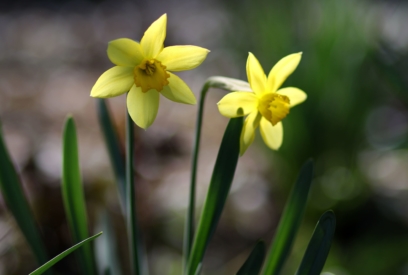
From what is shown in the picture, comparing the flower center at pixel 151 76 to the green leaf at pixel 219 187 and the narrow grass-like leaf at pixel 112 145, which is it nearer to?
the green leaf at pixel 219 187

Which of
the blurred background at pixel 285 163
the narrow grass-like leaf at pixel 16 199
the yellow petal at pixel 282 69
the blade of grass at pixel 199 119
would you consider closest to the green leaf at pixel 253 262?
the blade of grass at pixel 199 119

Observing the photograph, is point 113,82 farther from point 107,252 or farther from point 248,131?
point 107,252

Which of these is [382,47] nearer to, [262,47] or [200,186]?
[262,47]

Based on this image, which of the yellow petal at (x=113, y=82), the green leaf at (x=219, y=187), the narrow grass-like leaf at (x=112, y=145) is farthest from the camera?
the narrow grass-like leaf at (x=112, y=145)

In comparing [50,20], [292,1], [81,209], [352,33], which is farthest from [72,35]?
[81,209]

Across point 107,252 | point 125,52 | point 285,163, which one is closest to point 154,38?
point 125,52

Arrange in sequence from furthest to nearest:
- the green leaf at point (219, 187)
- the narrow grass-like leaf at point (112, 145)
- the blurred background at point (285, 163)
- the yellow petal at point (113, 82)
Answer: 1. the blurred background at point (285, 163)
2. the narrow grass-like leaf at point (112, 145)
3. the green leaf at point (219, 187)
4. the yellow petal at point (113, 82)

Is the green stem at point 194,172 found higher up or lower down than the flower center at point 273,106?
lower down

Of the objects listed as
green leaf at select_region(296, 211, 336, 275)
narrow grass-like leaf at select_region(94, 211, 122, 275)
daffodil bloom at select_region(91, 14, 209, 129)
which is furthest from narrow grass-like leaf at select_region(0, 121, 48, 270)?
green leaf at select_region(296, 211, 336, 275)

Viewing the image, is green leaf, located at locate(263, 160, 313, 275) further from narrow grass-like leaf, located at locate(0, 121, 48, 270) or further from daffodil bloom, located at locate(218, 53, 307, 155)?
narrow grass-like leaf, located at locate(0, 121, 48, 270)
